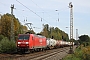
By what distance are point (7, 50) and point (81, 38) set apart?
266 ft

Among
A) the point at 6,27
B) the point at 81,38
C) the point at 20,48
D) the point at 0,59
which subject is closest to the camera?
the point at 0,59

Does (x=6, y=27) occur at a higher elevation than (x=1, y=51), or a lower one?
higher

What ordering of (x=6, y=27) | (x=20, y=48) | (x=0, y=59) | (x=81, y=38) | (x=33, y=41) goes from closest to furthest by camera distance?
(x=0, y=59) → (x=20, y=48) → (x=33, y=41) → (x=6, y=27) → (x=81, y=38)

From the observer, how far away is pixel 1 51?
3488 cm

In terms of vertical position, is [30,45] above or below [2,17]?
below

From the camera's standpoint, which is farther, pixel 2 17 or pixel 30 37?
pixel 2 17

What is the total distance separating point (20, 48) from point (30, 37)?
237 centimetres

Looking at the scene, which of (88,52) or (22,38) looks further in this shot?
(22,38)

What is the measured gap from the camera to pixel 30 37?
3503cm

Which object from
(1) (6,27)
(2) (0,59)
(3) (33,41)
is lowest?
(2) (0,59)

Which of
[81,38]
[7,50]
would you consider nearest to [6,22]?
[7,50]

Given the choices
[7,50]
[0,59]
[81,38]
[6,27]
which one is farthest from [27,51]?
[81,38]

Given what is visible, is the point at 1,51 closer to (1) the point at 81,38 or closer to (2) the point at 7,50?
(2) the point at 7,50

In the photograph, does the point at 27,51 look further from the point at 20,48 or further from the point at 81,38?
the point at 81,38
